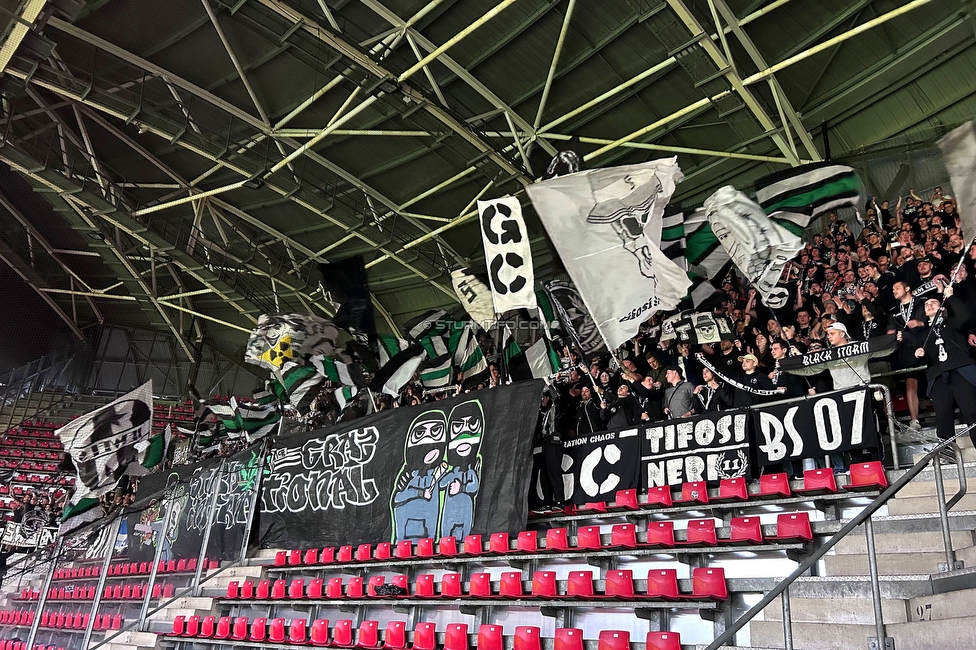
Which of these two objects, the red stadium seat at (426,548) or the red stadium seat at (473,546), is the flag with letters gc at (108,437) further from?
the red stadium seat at (473,546)

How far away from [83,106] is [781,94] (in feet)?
46.4

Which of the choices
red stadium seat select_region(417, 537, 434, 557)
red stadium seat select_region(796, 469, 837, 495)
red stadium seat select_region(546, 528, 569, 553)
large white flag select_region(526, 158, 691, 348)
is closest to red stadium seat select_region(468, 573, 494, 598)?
red stadium seat select_region(546, 528, 569, 553)

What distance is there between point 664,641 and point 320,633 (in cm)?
509

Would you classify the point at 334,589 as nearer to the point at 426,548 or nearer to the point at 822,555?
the point at 426,548

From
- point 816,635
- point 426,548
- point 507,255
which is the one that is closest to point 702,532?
point 816,635

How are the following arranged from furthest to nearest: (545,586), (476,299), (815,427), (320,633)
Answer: (476,299)
(320,633)
(545,586)
(815,427)

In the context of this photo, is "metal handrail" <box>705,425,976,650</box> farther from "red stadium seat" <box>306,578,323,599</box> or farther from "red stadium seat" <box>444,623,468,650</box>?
"red stadium seat" <box>306,578,323,599</box>

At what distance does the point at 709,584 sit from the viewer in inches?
251

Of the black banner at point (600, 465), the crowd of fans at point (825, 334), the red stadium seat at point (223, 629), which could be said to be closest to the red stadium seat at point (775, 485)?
the crowd of fans at point (825, 334)

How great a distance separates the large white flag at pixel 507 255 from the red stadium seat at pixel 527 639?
3280 mm

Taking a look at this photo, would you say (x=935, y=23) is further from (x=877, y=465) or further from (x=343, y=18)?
(x=343, y=18)

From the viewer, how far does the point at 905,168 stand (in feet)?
35.4

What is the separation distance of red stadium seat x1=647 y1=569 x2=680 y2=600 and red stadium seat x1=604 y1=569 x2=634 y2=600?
238 millimetres

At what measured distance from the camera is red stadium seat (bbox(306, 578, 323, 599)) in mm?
10359
